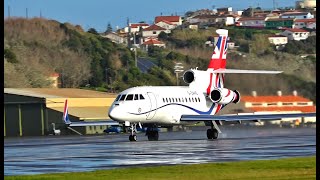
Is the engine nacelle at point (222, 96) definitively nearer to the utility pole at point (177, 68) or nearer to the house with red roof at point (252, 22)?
the utility pole at point (177, 68)

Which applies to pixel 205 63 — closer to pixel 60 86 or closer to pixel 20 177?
pixel 60 86

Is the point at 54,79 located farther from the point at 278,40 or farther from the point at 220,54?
the point at 220,54

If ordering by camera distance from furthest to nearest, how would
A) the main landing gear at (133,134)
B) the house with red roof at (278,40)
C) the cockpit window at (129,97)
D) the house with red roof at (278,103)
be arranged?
the house with red roof at (278,40)
the house with red roof at (278,103)
the cockpit window at (129,97)
the main landing gear at (133,134)

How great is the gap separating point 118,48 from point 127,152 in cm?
6571

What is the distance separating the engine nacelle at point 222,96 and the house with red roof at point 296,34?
179ft

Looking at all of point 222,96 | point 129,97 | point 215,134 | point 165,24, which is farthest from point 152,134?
point 165,24

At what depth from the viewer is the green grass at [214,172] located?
87.2 ft

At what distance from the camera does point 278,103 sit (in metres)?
72.1

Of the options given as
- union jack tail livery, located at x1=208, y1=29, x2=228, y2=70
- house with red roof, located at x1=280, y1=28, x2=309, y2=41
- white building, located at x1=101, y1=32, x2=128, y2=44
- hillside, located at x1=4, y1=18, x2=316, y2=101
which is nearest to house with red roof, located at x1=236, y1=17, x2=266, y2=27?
house with red roof, located at x1=280, y1=28, x2=309, y2=41

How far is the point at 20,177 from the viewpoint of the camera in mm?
27281

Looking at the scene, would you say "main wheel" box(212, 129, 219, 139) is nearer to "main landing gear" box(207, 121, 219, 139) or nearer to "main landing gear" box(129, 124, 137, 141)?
"main landing gear" box(207, 121, 219, 139)

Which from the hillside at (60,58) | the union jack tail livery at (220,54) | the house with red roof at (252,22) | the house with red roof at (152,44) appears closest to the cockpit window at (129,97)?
the union jack tail livery at (220,54)

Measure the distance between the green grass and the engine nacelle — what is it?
92.7ft
